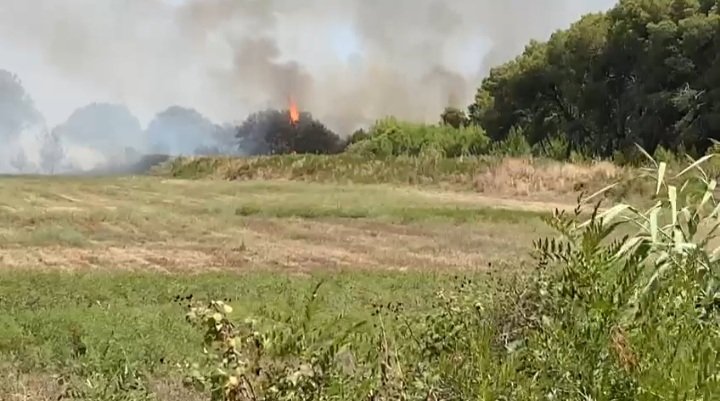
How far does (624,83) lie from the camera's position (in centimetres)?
3406

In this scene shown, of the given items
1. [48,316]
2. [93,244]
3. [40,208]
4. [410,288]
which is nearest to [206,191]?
[40,208]

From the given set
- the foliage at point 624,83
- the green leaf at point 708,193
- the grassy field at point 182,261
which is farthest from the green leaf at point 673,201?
the foliage at point 624,83

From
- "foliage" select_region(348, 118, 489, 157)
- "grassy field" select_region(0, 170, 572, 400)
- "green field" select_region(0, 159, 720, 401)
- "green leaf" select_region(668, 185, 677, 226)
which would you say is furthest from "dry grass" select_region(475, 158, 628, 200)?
"green leaf" select_region(668, 185, 677, 226)

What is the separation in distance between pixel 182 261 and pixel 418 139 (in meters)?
35.5

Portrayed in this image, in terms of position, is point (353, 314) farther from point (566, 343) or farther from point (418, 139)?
point (418, 139)

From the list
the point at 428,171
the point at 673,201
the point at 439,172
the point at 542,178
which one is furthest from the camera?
the point at 428,171

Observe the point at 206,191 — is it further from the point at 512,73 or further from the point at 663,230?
the point at 663,230

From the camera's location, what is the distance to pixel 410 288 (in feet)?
28.1

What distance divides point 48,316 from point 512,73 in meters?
35.2

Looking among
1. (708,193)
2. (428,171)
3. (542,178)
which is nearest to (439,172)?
(428,171)

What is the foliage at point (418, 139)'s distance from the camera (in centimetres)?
4247

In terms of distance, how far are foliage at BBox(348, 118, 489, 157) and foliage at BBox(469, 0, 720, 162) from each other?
110 inches

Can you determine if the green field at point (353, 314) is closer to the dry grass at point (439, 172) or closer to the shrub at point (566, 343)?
the shrub at point (566, 343)

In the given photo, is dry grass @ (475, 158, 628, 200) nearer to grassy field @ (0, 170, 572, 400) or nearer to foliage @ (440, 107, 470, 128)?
grassy field @ (0, 170, 572, 400)
